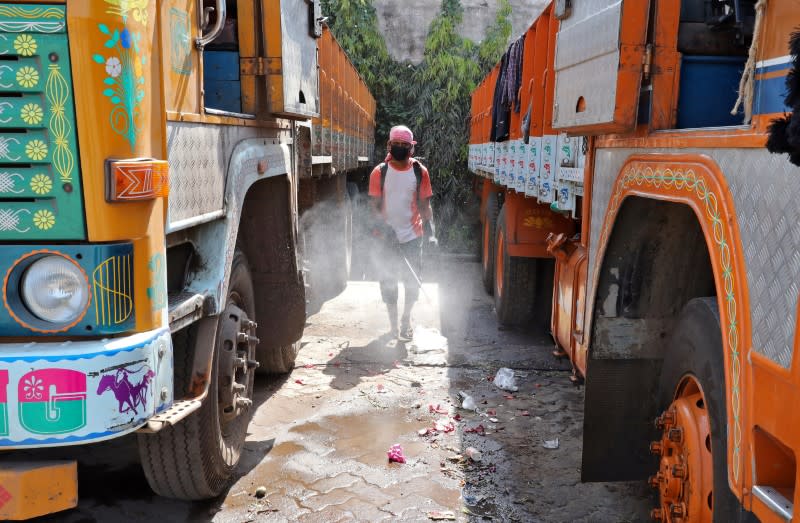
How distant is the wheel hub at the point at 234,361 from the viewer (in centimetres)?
309

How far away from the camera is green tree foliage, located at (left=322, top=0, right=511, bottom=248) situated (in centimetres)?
1455

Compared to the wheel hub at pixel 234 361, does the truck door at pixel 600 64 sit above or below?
above

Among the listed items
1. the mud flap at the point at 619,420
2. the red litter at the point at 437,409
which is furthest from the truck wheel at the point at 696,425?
the red litter at the point at 437,409

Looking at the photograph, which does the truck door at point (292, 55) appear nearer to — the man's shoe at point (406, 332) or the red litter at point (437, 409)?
the red litter at point (437, 409)

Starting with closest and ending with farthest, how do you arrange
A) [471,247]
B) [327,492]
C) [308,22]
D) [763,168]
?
[763,168] < [327,492] < [308,22] < [471,247]

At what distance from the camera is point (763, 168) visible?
1.56 meters

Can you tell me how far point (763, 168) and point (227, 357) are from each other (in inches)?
89.5

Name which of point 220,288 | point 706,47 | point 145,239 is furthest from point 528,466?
point 145,239

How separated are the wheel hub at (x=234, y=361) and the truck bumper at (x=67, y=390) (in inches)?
42.2

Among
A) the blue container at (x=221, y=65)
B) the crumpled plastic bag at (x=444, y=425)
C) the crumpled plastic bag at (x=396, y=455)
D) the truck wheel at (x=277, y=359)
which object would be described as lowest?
the crumpled plastic bag at (x=444, y=425)

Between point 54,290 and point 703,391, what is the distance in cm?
189

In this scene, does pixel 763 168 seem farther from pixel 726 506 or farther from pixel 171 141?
pixel 171 141

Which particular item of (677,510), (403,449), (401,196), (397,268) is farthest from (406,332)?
(677,510)

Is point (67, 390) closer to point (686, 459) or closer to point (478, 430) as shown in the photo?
point (686, 459)
